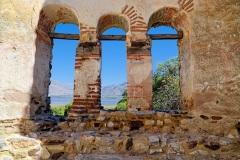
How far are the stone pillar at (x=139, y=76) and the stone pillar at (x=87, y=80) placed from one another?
24.5 inches

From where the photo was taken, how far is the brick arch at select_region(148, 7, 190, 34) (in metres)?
3.98

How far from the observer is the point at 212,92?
11.6 feet

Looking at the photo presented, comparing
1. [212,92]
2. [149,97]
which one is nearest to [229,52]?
[212,92]

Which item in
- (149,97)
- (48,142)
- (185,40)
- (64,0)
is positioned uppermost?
(64,0)

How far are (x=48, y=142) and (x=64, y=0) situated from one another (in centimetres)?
277

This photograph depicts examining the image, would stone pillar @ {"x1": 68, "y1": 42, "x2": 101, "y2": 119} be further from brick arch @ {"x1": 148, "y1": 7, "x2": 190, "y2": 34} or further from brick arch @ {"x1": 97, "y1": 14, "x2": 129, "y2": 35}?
brick arch @ {"x1": 148, "y1": 7, "x2": 190, "y2": 34}

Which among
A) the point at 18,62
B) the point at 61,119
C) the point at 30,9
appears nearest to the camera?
the point at 18,62

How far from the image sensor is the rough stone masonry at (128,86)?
3014 millimetres

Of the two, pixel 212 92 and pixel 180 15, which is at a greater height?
pixel 180 15

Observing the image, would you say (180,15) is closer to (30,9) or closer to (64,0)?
(64,0)

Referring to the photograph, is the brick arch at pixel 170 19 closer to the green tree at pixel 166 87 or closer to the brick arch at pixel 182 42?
the brick arch at pixel 182 42

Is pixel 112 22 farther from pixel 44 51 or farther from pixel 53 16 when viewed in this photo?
pixel 44 51

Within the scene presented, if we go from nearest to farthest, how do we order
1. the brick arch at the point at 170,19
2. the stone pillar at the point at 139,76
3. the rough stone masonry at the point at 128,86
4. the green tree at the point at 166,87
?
1. the rough stone masonry at the point at 128,86
2. the stone pillar at the point at 139,76
3. the brick arch at the point at 170,19
4. the green tree at the point at 166,87

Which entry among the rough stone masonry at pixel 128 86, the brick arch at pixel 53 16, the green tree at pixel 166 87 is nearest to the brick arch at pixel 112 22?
the rough stone masonry at pixel 128 86
